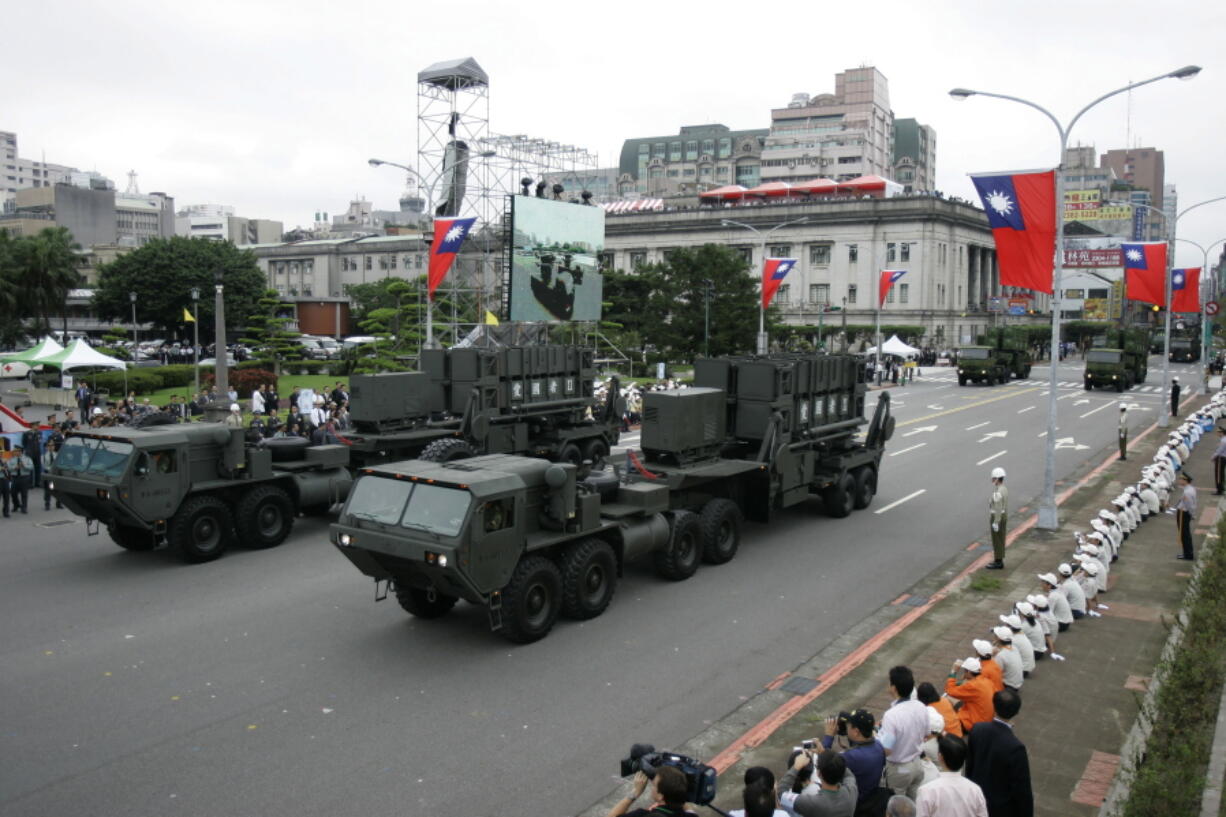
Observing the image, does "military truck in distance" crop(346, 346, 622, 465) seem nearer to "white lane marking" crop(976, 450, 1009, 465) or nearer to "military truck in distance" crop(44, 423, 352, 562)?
"military truck in distance" crop(44, 423, 352, 562)

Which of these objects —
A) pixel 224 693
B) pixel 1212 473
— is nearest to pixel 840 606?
pixel 224 693

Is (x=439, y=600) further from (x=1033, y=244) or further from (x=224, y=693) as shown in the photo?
(x=1033, y=244)

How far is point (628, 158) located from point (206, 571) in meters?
165

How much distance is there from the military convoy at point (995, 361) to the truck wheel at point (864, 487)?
37.4 meters

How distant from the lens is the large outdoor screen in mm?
35031

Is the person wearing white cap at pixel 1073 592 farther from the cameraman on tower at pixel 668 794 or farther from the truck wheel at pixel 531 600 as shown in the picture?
the cameraman on tower at pixel 668 794

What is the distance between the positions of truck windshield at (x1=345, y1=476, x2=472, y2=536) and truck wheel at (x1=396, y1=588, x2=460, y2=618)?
1.50m

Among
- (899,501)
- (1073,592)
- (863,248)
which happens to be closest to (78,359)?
(899,501)

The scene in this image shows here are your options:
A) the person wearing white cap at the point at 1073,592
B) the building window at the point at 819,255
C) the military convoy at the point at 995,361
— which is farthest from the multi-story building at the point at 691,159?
the person wearing white cap at the point at 1073,592

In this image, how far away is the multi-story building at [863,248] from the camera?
9156 centimetres

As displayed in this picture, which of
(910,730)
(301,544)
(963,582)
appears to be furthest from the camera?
(301,544)

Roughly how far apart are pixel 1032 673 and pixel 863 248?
87.3 meters

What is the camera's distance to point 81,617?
39.9 ft

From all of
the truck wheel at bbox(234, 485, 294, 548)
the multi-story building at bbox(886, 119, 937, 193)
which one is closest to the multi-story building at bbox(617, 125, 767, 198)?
the multi-story building at bbox(886, 119, 937, 193)
